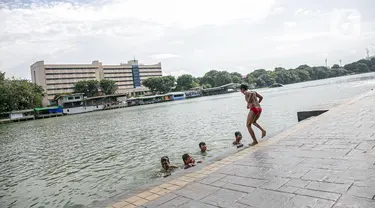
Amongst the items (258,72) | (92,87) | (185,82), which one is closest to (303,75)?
(258,72)

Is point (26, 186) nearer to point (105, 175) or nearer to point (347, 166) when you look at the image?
point (105, 175)

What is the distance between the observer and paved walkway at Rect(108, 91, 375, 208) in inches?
129

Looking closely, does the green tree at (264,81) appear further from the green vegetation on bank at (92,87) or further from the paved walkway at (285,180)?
the paved walkway at (285,180)

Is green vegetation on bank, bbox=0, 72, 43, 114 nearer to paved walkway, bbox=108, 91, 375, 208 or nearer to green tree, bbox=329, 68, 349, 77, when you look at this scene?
paved walkway, bbox=108, 91, 375, 208

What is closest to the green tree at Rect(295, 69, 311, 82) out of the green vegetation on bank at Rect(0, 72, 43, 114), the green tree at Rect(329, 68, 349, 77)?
the green tree at Rect(329, 68, 349, 77)

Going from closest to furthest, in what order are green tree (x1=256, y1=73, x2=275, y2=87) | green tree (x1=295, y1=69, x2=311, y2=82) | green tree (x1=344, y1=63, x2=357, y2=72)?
1. green tree (x1=256, y1=73, x2=275, y2=87)
2. green tree (x1=295, y1=69, x2=311, y2=82)
3. green tree (x1=344, y1=63, x2=357, y2=72)

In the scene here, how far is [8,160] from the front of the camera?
41.9 feet

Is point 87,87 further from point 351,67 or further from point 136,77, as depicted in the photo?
point 351,67

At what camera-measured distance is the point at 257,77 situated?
475 ft

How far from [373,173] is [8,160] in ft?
48.7

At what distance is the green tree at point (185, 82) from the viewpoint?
385 feet

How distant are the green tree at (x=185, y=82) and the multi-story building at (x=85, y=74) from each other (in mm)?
19479

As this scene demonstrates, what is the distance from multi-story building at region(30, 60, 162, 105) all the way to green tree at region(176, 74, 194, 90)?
19.5 meters

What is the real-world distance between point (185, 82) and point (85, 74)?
4607cm
